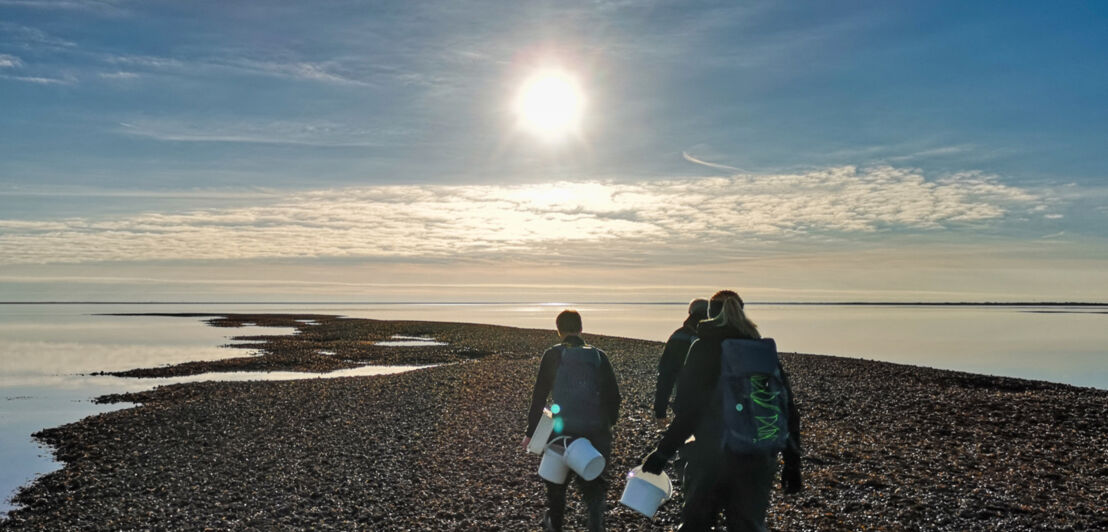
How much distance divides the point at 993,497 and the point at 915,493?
1031mm

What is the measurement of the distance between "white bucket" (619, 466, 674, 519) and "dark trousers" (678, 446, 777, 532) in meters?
0.85

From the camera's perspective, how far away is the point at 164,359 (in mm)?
42250

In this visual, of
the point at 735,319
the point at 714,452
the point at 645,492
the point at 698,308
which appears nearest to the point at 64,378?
the point at 698,308

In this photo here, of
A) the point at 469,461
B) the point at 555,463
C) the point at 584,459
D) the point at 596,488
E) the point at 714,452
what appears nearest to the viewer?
the point at 714,452

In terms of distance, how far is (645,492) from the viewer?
6.42m

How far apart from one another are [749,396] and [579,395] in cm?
239

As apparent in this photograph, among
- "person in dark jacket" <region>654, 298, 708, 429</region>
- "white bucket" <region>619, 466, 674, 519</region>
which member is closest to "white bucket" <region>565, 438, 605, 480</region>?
"white bucket" <region>619, 466, 674, 519</region>

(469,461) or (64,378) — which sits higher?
(469,461)

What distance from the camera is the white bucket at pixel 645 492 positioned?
20.9ft

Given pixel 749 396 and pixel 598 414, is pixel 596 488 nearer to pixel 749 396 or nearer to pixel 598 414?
pixel 598 414

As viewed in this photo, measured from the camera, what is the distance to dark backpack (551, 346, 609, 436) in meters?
7.29

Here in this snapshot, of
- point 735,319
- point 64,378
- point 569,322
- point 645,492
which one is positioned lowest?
point 64,378

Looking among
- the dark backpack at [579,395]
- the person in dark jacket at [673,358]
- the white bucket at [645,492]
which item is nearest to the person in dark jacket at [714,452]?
the white bucket at [645,492]

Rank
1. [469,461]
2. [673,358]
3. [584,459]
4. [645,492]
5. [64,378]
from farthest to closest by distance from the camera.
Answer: [64,378] < [469,461] < [673,358] < [584,459] < [645,492]
